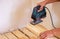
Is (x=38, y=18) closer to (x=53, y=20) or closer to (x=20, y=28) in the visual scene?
(x=53, y=20)

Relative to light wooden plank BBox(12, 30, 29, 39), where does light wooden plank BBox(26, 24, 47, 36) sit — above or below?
above

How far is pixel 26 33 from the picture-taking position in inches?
54.8

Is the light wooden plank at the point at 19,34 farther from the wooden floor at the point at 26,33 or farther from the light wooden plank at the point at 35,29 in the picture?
the light wooden plank at the point at 35,29

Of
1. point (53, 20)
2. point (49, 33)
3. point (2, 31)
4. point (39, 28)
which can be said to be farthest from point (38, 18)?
point (2, 31)

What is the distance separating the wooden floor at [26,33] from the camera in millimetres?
1329

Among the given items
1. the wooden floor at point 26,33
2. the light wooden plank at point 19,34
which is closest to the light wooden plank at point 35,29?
the wooden floor at point 26,33

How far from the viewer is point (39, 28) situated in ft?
4.79

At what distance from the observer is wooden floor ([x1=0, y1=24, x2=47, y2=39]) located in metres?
1.33

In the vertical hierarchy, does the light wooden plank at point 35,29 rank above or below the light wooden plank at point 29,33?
above

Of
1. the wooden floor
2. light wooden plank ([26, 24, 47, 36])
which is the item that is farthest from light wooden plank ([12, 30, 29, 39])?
light wooden plank ([26, 24, 47, 36])

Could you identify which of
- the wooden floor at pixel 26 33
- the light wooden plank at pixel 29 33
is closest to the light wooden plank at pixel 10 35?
the wooden floor at pixel 26 33

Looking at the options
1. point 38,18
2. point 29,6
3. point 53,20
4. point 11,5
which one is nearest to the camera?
point 38,18

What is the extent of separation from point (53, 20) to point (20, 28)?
419 mm

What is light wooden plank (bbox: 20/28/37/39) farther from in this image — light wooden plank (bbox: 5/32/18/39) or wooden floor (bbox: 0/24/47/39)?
light wooden plank (bbox: 5/32/18/39)
